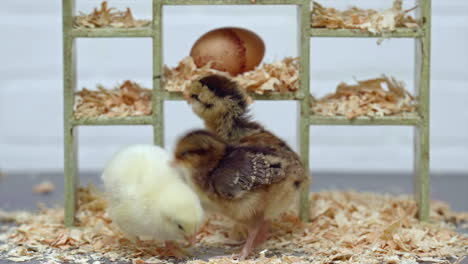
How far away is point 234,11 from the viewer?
484 centimetres

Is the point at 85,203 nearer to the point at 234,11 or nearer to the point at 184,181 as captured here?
the point at 184,181

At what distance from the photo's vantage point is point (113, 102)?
3246 mm

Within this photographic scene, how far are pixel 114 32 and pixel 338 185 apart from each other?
171 centimetres

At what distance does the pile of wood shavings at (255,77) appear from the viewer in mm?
3131

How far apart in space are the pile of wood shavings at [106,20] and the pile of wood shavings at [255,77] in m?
0.26

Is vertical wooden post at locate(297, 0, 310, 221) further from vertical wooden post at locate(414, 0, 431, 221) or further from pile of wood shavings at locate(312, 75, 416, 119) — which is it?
vertical wooden post at locate(414, 0, 431, 221)

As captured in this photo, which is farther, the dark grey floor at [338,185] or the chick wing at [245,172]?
the dark grey floor at [338,185]

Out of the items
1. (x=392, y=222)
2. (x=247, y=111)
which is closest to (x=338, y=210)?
(x=392, y=222)

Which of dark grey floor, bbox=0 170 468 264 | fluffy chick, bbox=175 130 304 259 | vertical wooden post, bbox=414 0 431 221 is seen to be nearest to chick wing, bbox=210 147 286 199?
fluffy chick, bbox=175 130 304 259

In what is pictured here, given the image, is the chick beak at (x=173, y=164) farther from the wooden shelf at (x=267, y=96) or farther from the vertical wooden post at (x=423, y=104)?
the vertical wooden post at (x=423, y=104)

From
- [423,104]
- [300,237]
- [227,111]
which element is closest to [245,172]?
[227,111]

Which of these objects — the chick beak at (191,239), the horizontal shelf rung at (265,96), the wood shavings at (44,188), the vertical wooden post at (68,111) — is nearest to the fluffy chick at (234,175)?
the chick beak at (191,239)

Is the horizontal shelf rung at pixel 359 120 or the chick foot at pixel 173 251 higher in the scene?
the horizontal shelf rung at pixel 359 120

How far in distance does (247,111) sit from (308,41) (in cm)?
41
